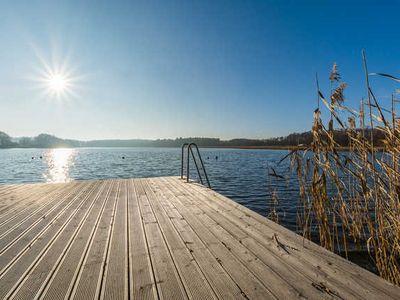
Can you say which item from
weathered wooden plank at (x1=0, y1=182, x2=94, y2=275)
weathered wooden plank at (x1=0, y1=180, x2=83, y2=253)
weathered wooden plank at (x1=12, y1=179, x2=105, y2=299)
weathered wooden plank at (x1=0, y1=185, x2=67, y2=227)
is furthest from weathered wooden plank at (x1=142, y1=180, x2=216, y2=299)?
weathered wooden plank at (x1=0, y1=185, x2=67, y2=227)

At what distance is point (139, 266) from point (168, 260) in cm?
24

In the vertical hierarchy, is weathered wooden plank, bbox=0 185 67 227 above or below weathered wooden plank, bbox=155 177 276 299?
below

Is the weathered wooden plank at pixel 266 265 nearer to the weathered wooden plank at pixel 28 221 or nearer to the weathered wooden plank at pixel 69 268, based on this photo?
the weathered wooden plank at pixel 69 268

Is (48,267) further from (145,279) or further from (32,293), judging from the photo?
(145,279)

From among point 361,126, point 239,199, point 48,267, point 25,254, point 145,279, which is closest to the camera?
point 145,279

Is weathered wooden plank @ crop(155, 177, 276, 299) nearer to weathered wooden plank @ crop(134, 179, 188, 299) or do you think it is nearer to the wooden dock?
the wooden dock

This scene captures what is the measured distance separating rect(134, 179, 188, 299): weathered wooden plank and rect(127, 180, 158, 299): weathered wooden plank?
0.04m

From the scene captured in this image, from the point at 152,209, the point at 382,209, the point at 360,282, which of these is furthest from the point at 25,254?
the point at 382,209

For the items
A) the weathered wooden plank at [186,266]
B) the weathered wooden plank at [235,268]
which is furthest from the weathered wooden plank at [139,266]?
the weathered wooden plank at [235,268]

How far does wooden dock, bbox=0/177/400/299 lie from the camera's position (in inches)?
56.8

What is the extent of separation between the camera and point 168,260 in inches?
73.2

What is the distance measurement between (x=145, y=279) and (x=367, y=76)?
2.55 metres

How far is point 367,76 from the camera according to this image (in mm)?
1940

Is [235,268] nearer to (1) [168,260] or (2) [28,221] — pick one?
(1) [168,260]
